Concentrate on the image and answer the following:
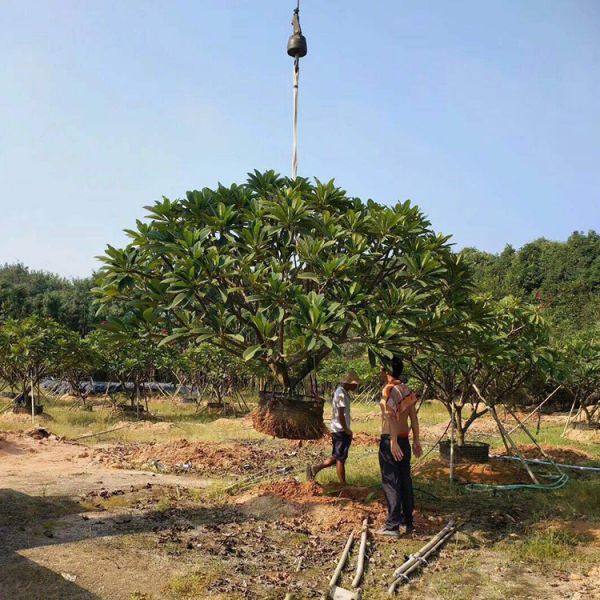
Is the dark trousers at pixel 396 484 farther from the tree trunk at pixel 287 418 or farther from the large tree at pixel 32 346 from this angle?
the large tree at pixel 32 346

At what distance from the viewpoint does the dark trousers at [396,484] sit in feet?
23.7

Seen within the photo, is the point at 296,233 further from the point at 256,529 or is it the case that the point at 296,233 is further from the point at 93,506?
the point at 93,506

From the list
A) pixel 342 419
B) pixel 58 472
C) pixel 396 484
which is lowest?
pixel 58 472

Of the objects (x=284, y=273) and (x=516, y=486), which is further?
(x=516, y=486)

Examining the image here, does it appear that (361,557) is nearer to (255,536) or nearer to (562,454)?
(255,536)

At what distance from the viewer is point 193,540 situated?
701 centimetres

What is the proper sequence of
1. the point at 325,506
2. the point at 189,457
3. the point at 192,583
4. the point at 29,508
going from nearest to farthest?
the point at 192,583 → the point at 29,508 → the point at 325,506 → the point at 189,457

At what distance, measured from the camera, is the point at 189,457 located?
496 inches

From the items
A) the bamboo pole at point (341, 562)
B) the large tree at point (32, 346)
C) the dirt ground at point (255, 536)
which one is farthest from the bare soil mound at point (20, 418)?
the bamboo pole at point (341, 562)

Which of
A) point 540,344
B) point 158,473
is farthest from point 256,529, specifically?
point 540,344

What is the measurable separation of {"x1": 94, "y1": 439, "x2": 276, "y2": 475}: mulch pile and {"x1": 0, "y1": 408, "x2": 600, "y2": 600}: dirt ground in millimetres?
313

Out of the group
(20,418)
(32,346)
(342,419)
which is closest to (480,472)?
(342,419)

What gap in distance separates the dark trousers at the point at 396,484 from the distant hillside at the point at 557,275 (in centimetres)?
3233

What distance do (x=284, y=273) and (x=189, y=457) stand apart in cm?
697
